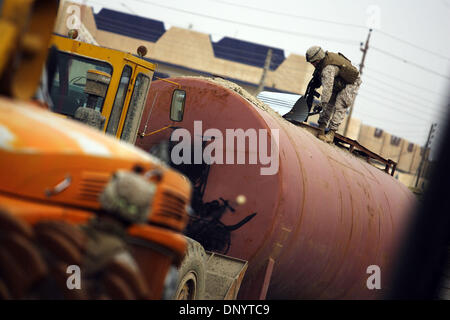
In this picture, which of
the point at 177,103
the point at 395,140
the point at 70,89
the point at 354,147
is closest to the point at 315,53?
the point at 354,147

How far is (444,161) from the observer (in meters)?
2.98

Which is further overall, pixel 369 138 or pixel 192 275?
pixel 369 138

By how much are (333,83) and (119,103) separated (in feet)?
15.2

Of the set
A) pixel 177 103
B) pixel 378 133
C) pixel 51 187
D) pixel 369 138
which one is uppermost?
pixel 378 133

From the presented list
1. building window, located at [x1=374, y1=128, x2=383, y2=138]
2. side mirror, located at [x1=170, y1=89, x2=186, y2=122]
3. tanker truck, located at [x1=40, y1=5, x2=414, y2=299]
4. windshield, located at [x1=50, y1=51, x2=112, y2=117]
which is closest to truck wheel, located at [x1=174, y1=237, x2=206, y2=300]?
tanker truck, located at [x1=40, y1=5, x2=414, y2=299]

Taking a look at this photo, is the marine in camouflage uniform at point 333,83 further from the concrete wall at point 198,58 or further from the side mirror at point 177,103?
Result: the concrete wall at point 198,58

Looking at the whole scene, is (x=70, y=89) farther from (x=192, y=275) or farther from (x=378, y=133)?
(x=378, y=133)

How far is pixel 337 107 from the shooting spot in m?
10.3

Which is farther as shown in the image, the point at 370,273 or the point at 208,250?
the point at 370,273

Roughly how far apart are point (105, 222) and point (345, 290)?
5814 mm

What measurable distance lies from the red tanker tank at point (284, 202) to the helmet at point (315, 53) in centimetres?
182

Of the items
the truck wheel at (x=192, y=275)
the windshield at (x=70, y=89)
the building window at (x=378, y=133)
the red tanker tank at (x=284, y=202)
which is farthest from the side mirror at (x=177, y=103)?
the building window at (x=378, y=133)

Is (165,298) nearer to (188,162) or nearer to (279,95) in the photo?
(188,162)
